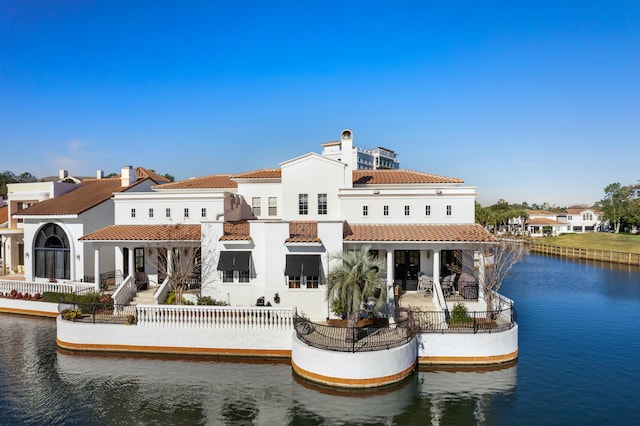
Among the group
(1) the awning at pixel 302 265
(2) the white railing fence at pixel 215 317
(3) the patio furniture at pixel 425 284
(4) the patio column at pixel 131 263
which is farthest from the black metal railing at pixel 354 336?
(4) the patio column at pixel 131 263

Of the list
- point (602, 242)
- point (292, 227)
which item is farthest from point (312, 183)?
point (602, 242)

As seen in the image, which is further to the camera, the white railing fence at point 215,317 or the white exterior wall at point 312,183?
the white exterior wall at point 312,183

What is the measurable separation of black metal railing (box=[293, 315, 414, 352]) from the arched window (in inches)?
883

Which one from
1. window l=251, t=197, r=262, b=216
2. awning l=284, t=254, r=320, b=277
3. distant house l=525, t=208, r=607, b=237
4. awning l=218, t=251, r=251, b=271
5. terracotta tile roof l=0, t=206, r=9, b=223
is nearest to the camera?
awning l=284, t=254, r=320, b=277

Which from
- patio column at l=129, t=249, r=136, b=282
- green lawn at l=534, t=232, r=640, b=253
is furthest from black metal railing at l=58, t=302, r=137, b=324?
green lawn at l=534, t=232, r=640, b=253

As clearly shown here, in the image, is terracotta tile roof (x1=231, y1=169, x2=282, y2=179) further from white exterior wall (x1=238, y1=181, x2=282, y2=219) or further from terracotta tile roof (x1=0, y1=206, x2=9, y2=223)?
terracotta tile roof (x1=0, y1=206, x2=9, y2=223)

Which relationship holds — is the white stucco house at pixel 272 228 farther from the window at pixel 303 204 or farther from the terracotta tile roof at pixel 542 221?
the terracotta tile roof at pixel 542 221

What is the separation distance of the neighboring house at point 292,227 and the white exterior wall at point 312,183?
0.23ft

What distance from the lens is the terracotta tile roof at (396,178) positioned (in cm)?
2989

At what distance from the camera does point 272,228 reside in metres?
23.5

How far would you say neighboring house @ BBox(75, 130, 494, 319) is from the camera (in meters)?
23.5

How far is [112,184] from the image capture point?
38000 mm

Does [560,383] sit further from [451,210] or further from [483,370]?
[451,210]

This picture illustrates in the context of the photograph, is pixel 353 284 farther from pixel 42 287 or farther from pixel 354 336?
pixel 42 287
